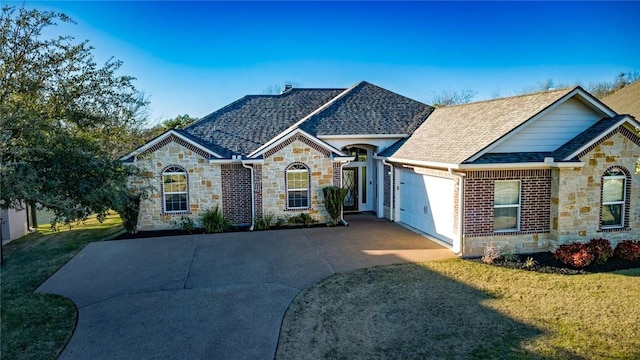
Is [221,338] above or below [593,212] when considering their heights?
below

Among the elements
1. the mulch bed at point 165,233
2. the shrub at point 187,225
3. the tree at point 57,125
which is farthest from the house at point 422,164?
the tree at point 57,125

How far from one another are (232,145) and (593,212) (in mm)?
13468

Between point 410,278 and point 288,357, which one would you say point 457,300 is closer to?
point 410,278

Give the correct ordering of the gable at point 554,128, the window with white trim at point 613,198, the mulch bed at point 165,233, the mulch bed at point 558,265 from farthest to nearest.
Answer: the mulch bed at point 165,233
the window with white trim at point 613,198
the gable at point 554,128
the mulch bed at point 558,265

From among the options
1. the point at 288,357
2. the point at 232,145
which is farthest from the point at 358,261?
the point at 232,145

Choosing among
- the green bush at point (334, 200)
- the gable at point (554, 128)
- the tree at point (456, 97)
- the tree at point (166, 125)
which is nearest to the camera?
the gable at point (554, 128)

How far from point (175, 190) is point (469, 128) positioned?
11.3 metres

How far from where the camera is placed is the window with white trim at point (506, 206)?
12.4 m

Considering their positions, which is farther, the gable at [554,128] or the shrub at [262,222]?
Result: the shrub at [262,222]

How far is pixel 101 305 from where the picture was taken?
28.9 feet

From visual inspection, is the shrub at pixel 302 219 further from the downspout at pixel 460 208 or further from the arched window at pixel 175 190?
the downspout at pixel 460 208

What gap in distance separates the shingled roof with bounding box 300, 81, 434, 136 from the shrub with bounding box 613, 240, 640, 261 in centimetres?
897

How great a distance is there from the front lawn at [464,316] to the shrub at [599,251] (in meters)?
0.86

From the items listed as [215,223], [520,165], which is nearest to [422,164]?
[520,165]
